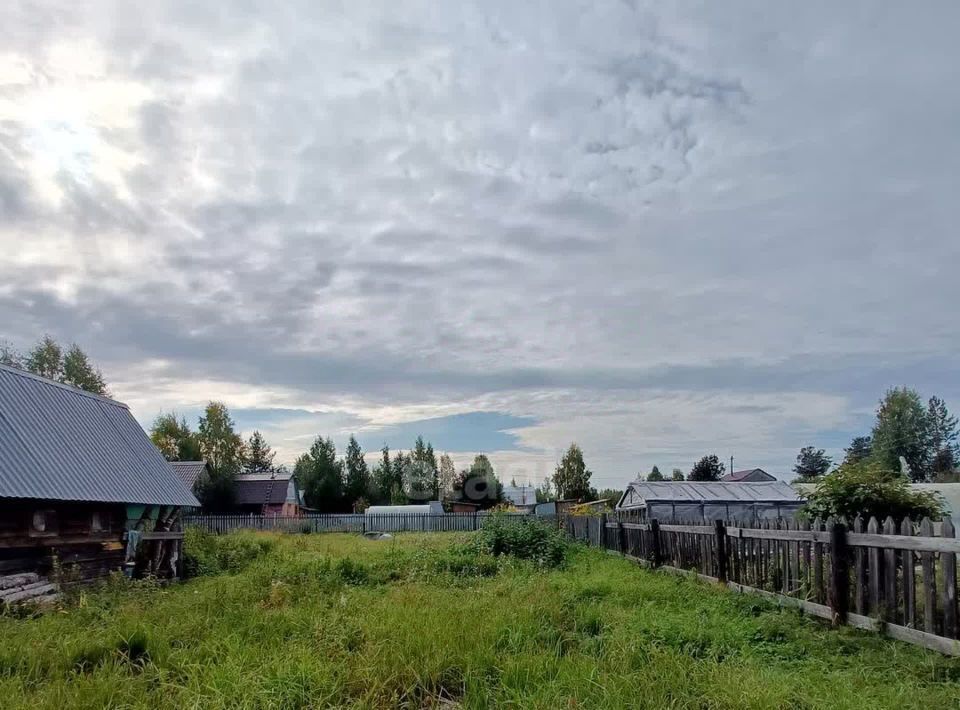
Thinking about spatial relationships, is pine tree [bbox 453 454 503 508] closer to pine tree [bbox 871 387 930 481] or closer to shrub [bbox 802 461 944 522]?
pine tree [bbox 871 387 930 481]

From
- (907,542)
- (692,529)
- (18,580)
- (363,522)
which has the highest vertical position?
(907,542)

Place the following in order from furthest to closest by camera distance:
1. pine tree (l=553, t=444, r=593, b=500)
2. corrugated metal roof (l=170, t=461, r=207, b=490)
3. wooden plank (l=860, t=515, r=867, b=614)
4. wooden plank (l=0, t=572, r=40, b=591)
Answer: pine tree (l=553, t=444, r=593, b=500) < corrugated metal roof (l=170, t=461, r=207, b=490) < wooden plank (l=0, t=572, r=40, b=591) < wooden plank (l=860, t=515, r=867, b=614)

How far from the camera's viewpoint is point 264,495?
51281 mm

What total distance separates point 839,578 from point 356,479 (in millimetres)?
55800

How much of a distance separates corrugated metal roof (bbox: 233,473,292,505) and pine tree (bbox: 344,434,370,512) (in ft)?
20.1

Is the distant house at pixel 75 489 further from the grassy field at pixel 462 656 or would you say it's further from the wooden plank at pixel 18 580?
the grassy field at pixel 462 656

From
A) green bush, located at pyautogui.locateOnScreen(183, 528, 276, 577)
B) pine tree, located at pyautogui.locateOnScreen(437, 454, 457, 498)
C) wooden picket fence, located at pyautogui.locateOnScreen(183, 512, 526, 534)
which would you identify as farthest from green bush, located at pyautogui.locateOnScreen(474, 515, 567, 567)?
pine tree, located at pyautogui.locateOnScreen(437, 454, 457, 498)

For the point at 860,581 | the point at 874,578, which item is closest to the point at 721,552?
the point at 860,581

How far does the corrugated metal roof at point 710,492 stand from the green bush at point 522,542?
15.0 metres

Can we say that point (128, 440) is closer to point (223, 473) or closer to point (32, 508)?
point (32, 508)

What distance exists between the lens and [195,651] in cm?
568

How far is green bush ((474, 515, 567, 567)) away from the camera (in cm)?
1497

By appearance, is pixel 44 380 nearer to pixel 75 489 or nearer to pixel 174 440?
pixel 75 489

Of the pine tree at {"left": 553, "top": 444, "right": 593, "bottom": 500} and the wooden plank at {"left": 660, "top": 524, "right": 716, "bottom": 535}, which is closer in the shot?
the wooden plank at {"left": 660, "top": 524, "right": 716, "bottom": 535}
